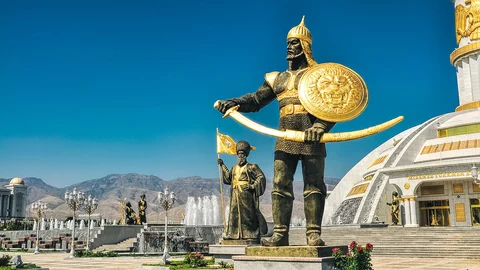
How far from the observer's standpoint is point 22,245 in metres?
28.1

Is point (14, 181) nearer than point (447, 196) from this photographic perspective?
No

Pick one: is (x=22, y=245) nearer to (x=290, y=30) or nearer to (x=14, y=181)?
(x=290, y=30)

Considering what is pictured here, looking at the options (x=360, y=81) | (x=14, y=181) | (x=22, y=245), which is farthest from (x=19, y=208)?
(x=360, y=81)

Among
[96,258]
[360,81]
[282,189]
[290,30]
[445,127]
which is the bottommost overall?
[96,258]

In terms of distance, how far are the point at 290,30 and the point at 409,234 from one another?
17.9 m

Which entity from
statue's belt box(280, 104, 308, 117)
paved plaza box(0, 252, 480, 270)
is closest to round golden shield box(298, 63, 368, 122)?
statue's belt box(280, 104, 308, 117)

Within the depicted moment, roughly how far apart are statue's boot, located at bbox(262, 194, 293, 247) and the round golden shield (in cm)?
112

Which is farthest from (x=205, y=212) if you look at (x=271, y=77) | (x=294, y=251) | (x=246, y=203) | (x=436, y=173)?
(x=294, y=251)

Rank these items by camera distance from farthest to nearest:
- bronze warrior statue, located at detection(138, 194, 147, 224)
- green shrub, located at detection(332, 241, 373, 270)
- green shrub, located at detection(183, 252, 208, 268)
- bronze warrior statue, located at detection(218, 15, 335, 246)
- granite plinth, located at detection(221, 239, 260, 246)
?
bronze warrior statue, located at detection(138, 194, 147, 224) < green shrub, located at detection(183, 252, 208, 268) < granite plinth, located at detection(221, 239, 260, 246) < bronze warrior statue, located at detection(218, 15, 335, 246) < green shrub, located at detection(332, 241, 373, 270)

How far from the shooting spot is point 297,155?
568 cm

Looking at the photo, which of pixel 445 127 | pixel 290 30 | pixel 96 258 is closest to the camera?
pixel 290 30

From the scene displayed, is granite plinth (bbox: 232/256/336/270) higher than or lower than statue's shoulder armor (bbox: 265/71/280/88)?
lower

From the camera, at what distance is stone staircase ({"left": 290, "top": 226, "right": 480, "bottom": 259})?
17547 millimetres

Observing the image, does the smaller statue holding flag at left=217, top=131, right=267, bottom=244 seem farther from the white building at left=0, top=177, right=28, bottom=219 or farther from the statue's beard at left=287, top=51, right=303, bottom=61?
the white building at left=0, top=177, right=28, bottom=219
